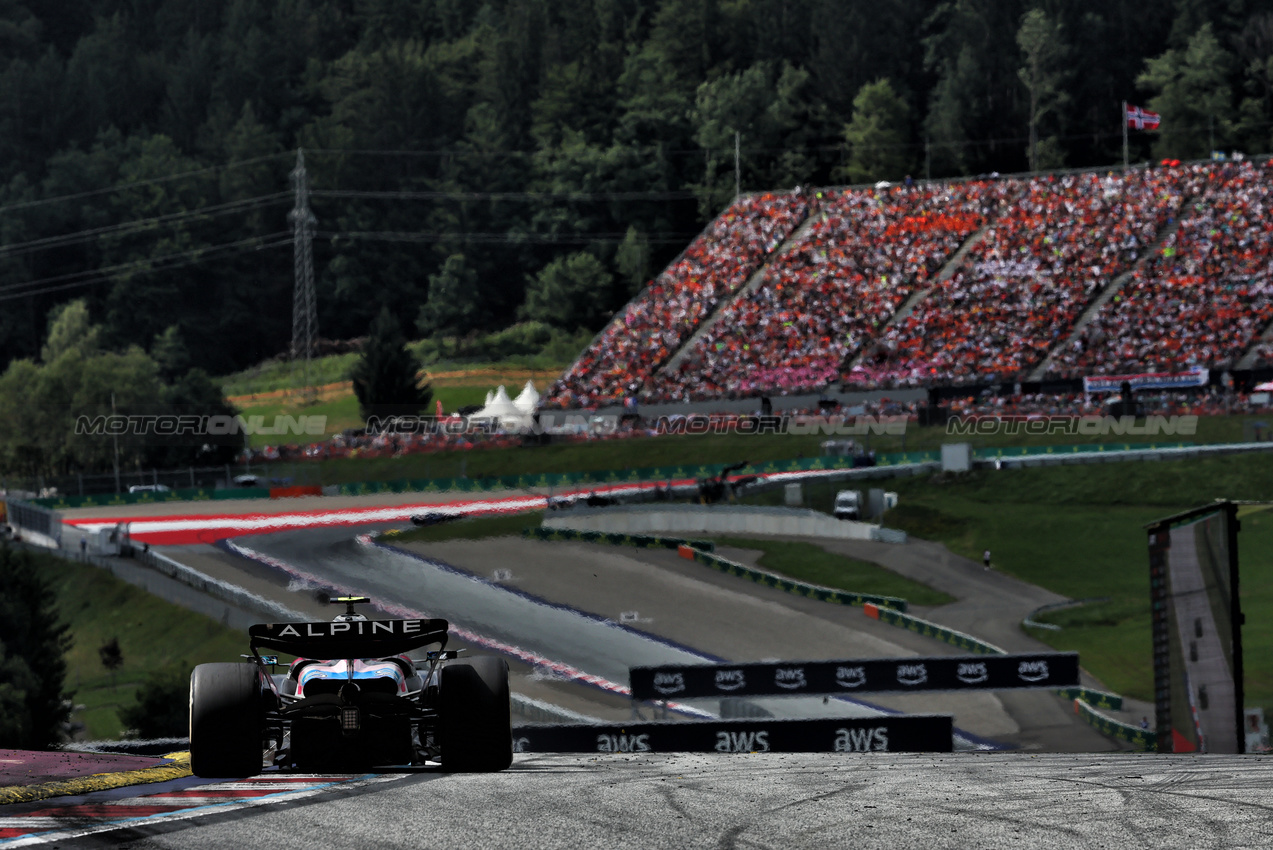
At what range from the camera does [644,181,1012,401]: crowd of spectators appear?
79.2 m

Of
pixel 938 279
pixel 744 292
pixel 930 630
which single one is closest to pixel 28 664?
pixel 930 630

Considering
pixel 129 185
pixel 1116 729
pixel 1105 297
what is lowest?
pixel 1116 729

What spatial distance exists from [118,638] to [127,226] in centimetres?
8213

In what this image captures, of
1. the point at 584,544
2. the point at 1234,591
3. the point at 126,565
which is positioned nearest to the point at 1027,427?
the point at 584,544

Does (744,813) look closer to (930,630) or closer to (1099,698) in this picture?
(1099,698)

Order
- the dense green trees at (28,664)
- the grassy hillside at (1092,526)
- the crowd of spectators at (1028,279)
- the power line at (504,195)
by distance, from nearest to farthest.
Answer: the dense green trees at (28,664) < the grassy hillside at (1092,526) < the crowd of spectators at (1028,279) < the power line at (504,195)

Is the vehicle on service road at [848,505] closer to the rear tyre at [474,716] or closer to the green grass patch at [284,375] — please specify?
the rear tyre at [474,716]

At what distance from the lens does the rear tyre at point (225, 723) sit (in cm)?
1266

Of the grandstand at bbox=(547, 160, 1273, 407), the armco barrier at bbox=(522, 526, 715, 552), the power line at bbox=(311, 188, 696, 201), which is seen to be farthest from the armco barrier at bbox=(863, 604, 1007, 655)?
the power line at bbox=(311, 188, 696, 201)

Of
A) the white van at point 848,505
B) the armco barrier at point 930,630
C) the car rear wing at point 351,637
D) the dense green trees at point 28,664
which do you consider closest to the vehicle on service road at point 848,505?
the white van at point 848,505

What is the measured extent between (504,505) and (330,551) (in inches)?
372

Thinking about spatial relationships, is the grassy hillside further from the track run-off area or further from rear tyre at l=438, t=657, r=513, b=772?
rear tyre at l=438, t=657, r=513, b=772

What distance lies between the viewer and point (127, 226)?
415ft

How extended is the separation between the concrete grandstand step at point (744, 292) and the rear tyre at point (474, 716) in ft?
227
